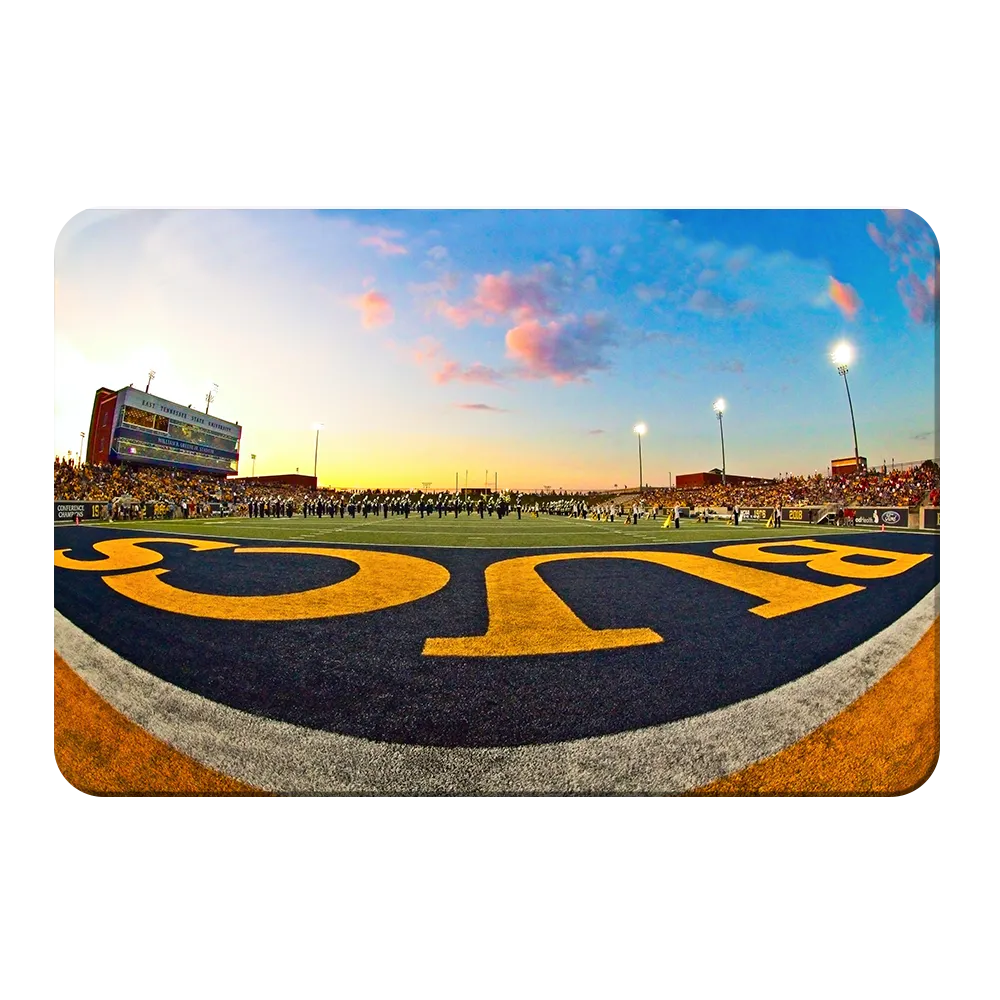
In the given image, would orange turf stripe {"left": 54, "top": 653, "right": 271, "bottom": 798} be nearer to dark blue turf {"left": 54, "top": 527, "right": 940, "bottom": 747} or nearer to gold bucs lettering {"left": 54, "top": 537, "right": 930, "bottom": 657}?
dark blue turf {"left": 54, "top": 527, "right": 940, "bottom": 747}

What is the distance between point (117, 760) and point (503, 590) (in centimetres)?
221

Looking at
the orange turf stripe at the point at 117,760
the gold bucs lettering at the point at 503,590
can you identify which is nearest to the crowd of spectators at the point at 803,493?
the gold bucs lettering at the point at 503,590

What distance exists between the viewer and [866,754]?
1.52 meters

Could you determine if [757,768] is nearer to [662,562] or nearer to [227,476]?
[662,562]

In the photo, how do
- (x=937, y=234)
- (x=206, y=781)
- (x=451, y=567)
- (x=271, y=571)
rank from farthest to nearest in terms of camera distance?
(x=451, y=567)
(x=271, y=571)
(x=937, y=234)
(x=206, y=781)

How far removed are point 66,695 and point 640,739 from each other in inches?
102

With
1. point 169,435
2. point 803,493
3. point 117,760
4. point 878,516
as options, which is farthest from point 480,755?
point 803,493

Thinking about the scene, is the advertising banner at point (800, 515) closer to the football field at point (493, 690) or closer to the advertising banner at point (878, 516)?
the advertising banner at point (878, 516)

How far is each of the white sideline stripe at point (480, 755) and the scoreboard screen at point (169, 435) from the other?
2.14 meters

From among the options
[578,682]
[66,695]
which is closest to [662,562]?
[578,682]

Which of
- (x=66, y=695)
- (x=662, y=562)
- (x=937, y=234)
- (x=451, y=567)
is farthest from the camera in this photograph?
(x=662, y=562)

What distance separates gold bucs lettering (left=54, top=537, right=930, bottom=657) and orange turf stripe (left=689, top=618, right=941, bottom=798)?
73 centimetres

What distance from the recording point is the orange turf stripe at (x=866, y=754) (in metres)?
1.39

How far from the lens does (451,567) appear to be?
3.96m
